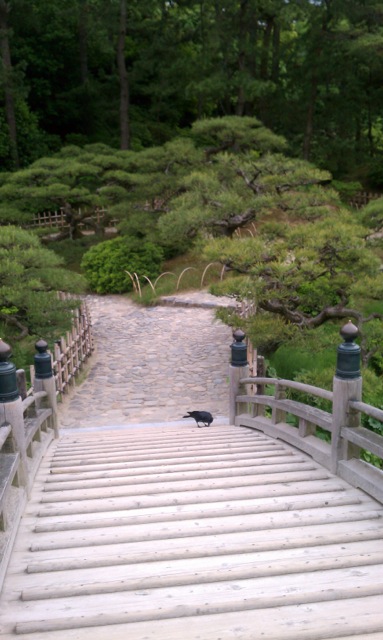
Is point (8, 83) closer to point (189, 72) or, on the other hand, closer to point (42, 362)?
point (189, 72)

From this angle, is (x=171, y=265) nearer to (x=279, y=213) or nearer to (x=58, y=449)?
(x=279, y=213)

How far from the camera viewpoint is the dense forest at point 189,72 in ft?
71.8

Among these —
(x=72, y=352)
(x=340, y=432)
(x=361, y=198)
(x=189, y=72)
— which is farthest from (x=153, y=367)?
(x=361, y=198)

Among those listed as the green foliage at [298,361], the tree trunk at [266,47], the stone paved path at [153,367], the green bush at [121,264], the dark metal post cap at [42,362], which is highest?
the tree trunk at [266,47]

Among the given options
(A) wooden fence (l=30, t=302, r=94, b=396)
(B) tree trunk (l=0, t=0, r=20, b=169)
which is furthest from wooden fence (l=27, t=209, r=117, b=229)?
(A) wooden fence (l=30, t=302, r=94, b=396)

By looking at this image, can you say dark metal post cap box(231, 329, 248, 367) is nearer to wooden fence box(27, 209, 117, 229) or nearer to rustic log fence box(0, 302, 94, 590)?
rustic log fence box(0, 302, 94, 590)

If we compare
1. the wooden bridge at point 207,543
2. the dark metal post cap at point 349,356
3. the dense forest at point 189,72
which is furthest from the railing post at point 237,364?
the dense forest at point 189,72

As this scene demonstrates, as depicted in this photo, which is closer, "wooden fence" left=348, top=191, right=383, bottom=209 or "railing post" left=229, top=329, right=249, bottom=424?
"railing post" left=229, top=329, right=249, bottom=424

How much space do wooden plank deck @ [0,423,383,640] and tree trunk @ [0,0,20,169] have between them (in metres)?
19.5

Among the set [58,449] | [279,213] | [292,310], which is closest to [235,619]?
[58,449]

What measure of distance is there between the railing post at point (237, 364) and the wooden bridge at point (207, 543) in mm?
1989

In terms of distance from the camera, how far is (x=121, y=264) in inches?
722

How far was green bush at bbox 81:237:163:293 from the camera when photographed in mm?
18250

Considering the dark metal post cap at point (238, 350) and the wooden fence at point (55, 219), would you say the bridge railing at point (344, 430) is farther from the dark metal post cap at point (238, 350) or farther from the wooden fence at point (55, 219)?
the wooden fence at point (55, 219)
